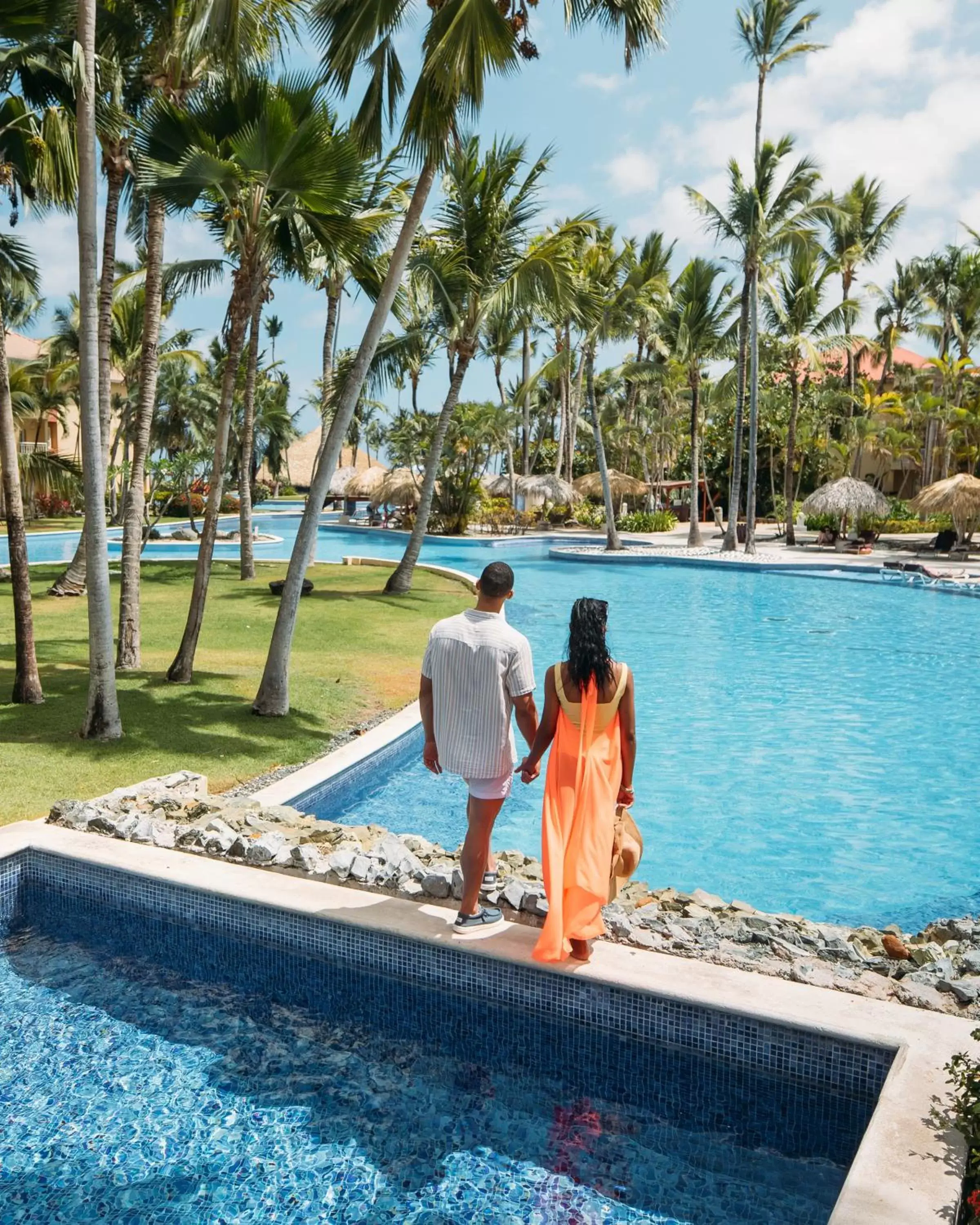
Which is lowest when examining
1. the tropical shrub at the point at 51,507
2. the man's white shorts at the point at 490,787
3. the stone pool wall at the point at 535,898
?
the stone pool wall at the point at 535,898

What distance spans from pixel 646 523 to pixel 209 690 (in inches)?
1184

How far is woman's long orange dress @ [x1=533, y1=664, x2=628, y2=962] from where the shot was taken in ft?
12.8

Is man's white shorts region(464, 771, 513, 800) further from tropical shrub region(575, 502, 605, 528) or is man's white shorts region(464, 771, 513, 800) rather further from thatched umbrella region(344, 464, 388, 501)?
thatched umbrella region(344, 464, 388, 501)

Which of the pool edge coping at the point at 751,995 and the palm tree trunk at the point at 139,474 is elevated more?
the palm tree trunk at the point at 139,474

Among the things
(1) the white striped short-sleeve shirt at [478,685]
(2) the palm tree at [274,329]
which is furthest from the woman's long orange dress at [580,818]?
(2) the palm tree at [274,329]

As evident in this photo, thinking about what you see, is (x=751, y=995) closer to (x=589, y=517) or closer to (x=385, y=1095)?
(x=385, y=1095)

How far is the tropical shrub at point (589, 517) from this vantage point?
133 ft

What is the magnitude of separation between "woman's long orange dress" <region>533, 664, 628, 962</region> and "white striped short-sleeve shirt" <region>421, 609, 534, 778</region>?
290mm

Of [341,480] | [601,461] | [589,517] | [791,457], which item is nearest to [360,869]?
[601,461]

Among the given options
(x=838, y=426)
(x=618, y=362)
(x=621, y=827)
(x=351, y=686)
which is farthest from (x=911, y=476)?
(x=621, y=827)

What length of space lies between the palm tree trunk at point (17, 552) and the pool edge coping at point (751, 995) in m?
3.18

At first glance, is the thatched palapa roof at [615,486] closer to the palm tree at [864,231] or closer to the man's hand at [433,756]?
the palm tree at [864,231]

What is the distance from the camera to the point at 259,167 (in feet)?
27.2

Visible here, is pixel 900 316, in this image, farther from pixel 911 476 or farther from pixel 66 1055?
pixel 66 1055
